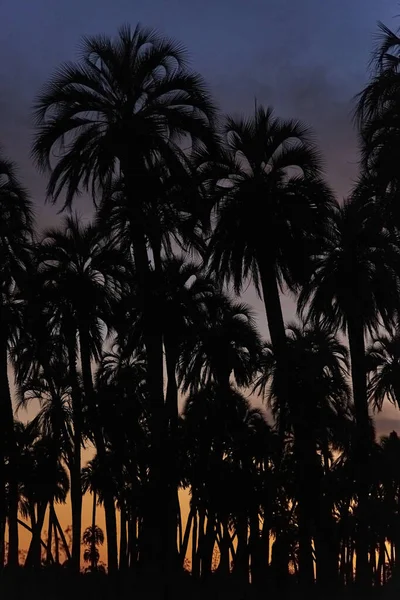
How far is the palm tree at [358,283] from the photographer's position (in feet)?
142

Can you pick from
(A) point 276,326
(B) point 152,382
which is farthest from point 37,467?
(A) point 276,326

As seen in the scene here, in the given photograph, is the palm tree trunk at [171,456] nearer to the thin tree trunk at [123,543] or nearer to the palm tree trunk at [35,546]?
the palm tree trunk at [35,546]

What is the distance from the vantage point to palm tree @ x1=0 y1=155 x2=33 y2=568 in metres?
46.5

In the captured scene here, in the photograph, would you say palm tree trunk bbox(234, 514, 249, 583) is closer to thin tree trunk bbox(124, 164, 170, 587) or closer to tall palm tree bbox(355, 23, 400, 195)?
thin tree trunk bbox(124, 164, 170, 587)

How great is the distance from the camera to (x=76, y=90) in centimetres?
3709

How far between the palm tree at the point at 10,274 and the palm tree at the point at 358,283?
43.5 feet

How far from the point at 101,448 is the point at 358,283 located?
1476 cm

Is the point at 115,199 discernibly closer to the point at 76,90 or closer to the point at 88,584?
the point at 76,90

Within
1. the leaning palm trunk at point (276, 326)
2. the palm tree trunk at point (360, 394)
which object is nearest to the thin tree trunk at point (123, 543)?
the palm tree trunk at point (360, 394)

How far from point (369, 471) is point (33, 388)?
2107 centimetres

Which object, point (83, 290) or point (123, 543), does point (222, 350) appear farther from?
point (123, 543)

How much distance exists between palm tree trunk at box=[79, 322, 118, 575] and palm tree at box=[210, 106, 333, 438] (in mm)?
11014

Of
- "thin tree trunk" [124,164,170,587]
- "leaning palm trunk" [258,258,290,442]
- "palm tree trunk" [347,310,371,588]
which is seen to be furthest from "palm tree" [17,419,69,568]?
"leaning palm trunk" [258,258,290,442]

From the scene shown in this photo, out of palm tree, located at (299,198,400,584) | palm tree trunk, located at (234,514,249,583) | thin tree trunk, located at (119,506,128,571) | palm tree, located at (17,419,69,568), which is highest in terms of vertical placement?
palm tree, located at (299,198,400,584)
